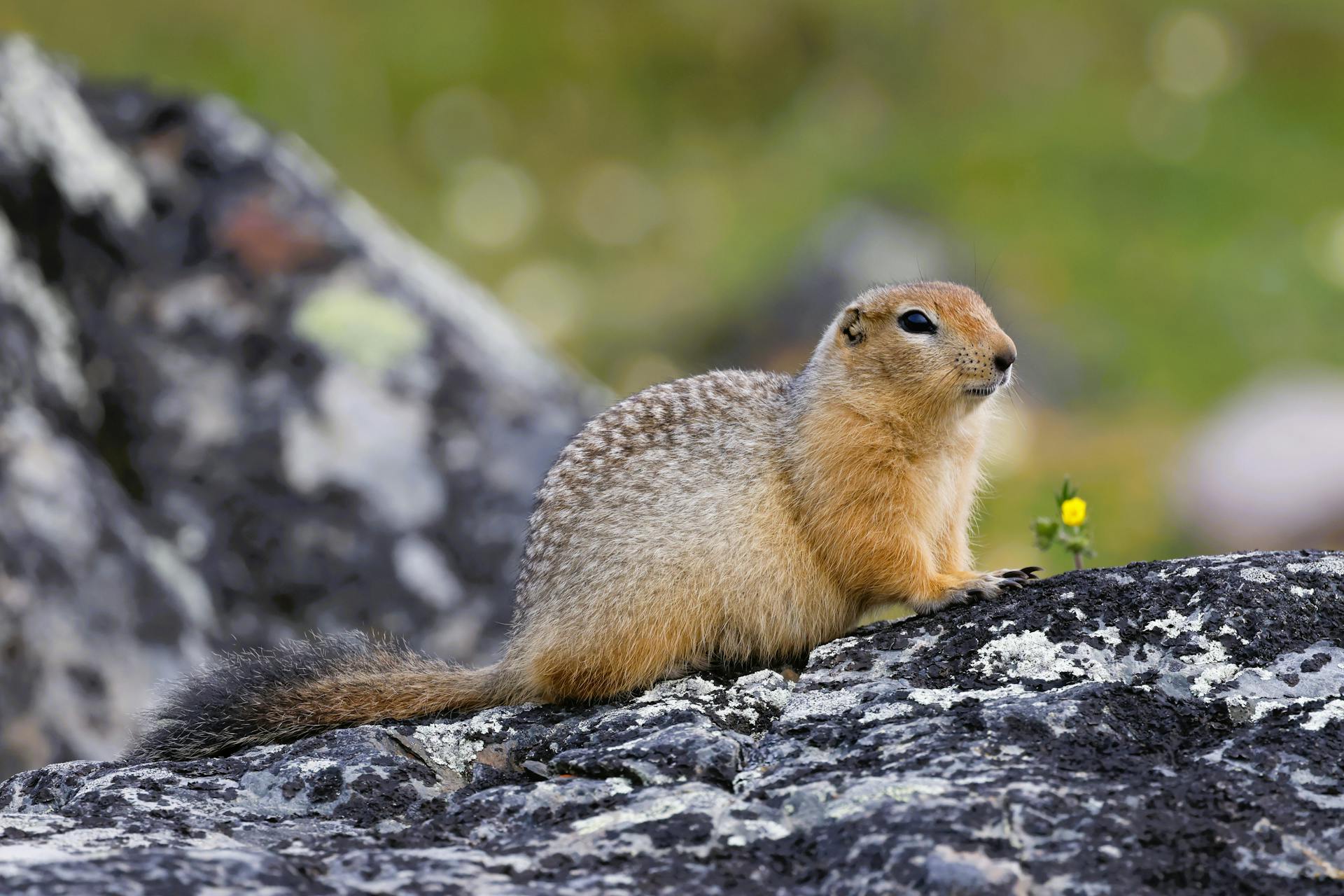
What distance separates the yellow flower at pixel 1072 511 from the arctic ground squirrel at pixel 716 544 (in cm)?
53

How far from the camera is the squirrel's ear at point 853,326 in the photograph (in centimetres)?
668

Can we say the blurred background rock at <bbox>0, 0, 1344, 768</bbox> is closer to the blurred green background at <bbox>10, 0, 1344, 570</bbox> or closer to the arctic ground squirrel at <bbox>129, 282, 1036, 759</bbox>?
the blurred green background at <bbox>10, 0, 1344, 570</bbox>

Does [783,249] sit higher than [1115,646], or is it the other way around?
[783,249]

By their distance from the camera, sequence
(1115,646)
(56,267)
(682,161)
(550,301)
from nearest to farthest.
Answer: (1115,646) → (56,267) → (550,301) → (682,161)

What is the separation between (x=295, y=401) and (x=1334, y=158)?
1400 centimetres

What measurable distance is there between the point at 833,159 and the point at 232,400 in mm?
11733

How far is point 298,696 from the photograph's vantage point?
5730mm

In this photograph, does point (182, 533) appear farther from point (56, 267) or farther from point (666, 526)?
point (666, 526)

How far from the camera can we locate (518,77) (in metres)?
18.6

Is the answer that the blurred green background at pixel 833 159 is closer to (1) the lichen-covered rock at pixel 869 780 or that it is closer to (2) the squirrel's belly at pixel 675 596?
(2) the squirrel's belly at pixel 675 596

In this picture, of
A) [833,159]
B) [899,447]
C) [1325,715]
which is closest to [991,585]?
[899,447]

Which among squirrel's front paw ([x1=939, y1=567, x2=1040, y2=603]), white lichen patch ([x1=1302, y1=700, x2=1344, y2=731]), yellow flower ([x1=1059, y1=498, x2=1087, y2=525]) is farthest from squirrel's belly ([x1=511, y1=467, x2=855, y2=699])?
white lichen patch ([x1=1302, y1=700, x2=1344, y2=731])

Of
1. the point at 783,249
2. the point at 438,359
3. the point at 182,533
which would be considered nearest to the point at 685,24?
the point at 783,249

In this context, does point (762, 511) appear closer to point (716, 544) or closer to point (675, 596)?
point (716, 544)
